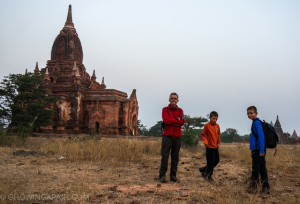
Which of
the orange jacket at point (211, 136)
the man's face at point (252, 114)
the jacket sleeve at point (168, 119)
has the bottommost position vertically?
the orange jacket at point (211, 136)

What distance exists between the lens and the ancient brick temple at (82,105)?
76.2 ft

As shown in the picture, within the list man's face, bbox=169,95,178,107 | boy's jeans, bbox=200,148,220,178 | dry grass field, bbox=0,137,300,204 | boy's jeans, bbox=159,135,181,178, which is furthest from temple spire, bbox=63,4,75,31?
boy's jeans, bbox=200,148,220,178

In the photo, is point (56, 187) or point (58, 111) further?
point (58, 111)

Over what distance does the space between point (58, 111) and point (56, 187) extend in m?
19.7

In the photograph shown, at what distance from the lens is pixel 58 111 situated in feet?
75.5

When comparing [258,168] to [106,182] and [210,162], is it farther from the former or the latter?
[106,182]

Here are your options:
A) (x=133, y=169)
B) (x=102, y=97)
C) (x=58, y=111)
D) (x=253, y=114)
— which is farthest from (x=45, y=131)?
(x=253, y=114)

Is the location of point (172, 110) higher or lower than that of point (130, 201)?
higher

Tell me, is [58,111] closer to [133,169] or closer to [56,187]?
[133,169]

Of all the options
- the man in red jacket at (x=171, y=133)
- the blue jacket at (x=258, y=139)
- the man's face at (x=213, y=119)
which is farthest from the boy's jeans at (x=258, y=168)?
the man in red jacket at (x=171, y=133)

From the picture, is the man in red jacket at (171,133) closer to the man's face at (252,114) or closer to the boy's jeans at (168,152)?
the boy's jeans at (168,152)

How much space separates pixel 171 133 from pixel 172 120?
0.28 meters

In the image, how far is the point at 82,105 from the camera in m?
24.6

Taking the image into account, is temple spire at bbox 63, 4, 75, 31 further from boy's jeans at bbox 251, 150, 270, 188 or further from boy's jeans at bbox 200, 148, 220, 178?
A: boy's jeans at bbox 251, 150, 270, 188
